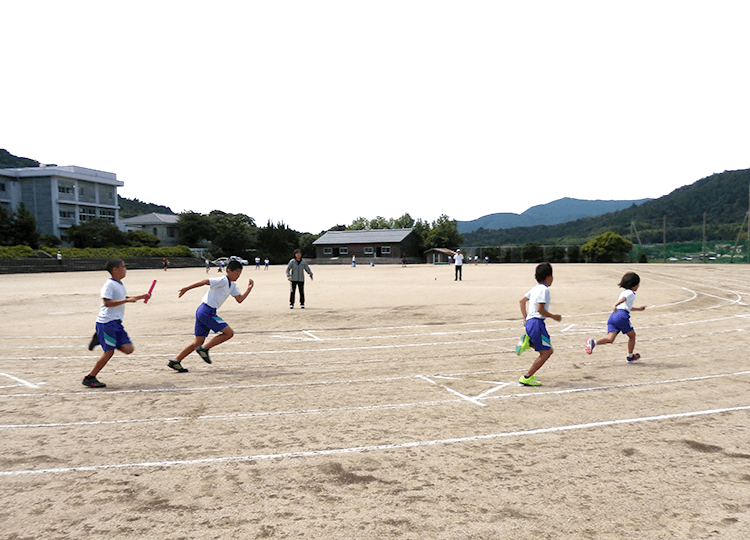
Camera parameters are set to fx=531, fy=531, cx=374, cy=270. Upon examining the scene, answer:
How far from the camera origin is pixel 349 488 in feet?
14.6

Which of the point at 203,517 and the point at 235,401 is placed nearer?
the point at 203,517

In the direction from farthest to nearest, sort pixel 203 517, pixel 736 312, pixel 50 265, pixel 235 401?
pixel 50 265 < pixel 736 312 < pixel 235 401 < pixel 203 517

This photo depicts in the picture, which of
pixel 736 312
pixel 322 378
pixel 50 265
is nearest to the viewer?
pixel 322 378

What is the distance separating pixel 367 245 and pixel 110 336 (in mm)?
83822

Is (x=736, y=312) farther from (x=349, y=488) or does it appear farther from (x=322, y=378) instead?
(x=349, y=488)

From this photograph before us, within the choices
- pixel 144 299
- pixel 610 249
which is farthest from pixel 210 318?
pixel 610 249

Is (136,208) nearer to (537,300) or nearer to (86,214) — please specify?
(86,214)

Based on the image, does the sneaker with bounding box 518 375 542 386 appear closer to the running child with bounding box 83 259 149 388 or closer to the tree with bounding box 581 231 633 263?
the running child with bounding box 83 259 149 388

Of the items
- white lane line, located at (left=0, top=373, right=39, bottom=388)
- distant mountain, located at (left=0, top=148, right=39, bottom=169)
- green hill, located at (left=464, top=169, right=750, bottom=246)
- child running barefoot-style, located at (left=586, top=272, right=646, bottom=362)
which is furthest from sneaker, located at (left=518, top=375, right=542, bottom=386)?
distant mountain, located at (left=0, top=148, right=39, bottom=169)

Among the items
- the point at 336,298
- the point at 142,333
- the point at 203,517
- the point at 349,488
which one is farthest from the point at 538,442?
the point at 336,298

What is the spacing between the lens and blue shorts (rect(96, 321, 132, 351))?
26.1 ft

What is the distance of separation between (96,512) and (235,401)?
3.08m

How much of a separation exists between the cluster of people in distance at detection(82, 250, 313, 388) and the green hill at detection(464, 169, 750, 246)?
418 feet

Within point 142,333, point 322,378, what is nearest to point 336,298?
point 142,333
